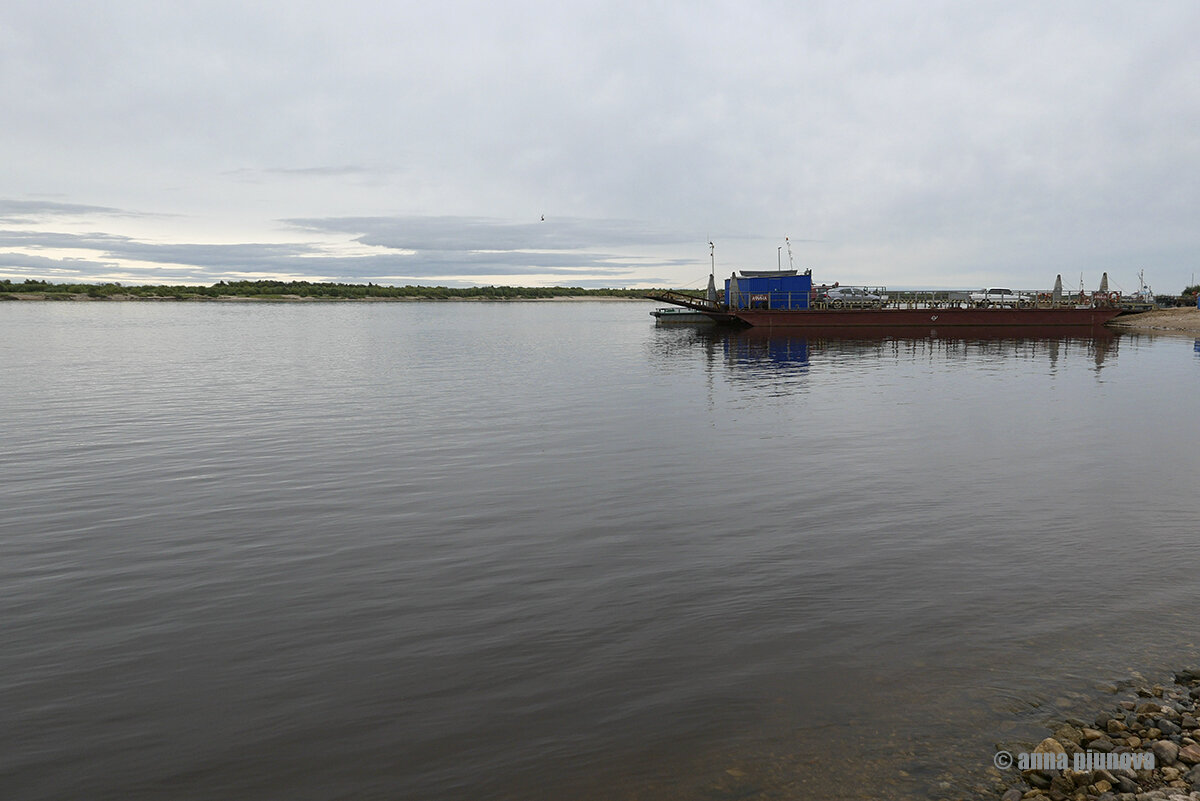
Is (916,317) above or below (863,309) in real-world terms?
below

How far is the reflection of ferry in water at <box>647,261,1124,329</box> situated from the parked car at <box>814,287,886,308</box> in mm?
169

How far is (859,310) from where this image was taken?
282 feet

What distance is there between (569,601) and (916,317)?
85.2 metres

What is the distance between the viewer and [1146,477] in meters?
17.6

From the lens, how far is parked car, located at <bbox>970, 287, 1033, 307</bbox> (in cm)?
9007

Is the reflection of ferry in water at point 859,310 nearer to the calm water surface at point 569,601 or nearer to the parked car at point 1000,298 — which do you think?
the parked car at point 1000,298

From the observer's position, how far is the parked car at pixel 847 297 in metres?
89.4

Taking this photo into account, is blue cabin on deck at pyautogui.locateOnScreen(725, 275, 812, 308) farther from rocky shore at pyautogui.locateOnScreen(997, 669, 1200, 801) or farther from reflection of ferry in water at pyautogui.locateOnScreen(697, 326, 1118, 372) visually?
rocky shore at pyautogui.locateOnScreen(997, 669, 1200, 801)

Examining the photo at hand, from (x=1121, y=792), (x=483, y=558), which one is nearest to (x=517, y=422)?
(x=483, y=558)

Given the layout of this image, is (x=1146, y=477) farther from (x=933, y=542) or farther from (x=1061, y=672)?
(x=1061, y=672)

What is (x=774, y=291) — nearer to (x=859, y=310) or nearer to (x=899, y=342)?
(x=859, y=310)

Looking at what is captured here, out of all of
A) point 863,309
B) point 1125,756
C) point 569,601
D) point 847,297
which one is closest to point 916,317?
point 863,309

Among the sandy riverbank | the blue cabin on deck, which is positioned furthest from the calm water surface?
the sandy riverbank

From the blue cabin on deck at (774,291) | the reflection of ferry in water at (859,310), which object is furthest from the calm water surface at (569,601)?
the blue cabin on deck at (774,291)
